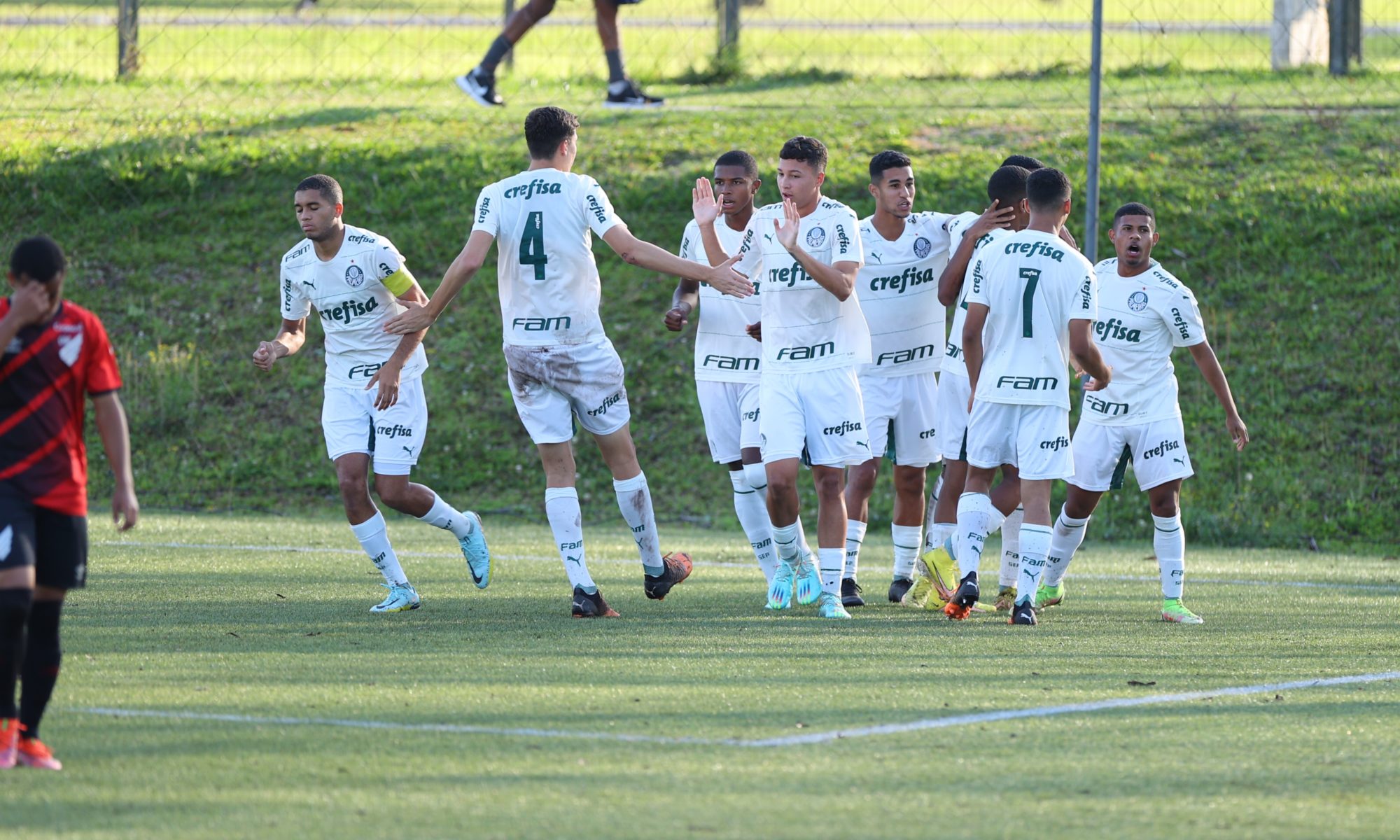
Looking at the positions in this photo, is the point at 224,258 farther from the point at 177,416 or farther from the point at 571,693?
the point at 571,693

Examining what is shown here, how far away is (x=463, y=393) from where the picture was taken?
15.8m

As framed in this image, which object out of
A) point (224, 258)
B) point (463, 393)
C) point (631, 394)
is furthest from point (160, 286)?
point (631, 394)

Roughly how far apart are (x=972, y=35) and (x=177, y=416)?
43.8 feet

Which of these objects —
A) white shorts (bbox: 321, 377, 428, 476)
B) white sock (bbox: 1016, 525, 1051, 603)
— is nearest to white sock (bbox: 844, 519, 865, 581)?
white sock (bbox: 1016, 525, 1051, 603)

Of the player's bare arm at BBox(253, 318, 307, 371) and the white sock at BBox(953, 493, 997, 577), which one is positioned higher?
the player's bare arm at BBox(253, 318, 307, 371)

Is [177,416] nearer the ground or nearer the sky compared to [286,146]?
nearer the ground

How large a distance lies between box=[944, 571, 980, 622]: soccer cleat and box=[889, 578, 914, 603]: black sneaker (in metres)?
0.90

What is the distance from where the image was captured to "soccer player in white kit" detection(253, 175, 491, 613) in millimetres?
8859

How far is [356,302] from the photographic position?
8977mm

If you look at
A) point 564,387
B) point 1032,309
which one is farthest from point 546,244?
point 1032,309

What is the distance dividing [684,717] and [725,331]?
3.94 meters

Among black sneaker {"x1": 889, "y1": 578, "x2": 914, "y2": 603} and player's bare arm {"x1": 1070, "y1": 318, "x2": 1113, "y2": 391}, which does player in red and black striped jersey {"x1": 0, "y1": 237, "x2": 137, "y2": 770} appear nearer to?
player's bare arm {"x1": 1070, "y1": 318, "x2": 1113, "y2": 391}

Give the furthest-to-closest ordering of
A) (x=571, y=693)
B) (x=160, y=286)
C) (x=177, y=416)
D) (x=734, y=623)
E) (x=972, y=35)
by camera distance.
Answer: (x=972, y=35) → (x=160, y=286) → (x=177, y=416) → (x=734, y=623) → (x=571, y=693)

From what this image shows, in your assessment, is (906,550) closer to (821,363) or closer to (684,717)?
(821,363)
